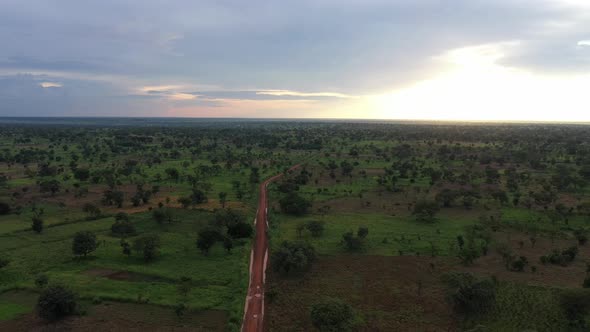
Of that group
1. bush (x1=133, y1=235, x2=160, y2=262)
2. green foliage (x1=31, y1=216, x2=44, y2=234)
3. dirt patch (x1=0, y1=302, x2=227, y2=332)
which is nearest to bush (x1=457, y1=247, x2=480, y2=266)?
dirt patch (x1=0, y1=302, x2=227, y2=332)

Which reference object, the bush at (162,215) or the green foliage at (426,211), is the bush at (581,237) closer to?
the green foliage at (426,211)

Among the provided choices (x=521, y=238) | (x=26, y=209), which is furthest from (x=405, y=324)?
(x=26, y=209)

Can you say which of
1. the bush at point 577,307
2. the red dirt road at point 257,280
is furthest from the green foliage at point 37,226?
Result: the bush at point 577,307

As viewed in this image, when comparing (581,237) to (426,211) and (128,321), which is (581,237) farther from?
(128,321)

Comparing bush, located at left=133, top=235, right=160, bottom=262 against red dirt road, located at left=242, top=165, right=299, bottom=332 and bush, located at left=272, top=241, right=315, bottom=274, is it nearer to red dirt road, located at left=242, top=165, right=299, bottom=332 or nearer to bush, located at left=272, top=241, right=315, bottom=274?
red dirt road, located at left=242, top=165, right=299, bottom=332

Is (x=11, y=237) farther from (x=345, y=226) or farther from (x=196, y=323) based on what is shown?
(x=345, y=226)
